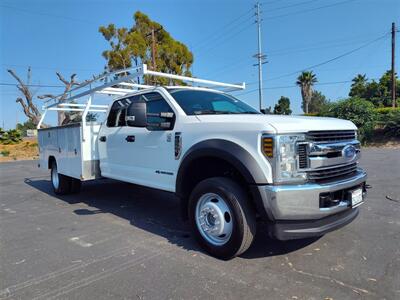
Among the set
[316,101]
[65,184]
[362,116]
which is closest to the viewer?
[65,184]

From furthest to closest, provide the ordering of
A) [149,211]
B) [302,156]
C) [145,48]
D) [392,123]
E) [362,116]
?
[145,48]
[362,116]
[392,123]
[149,211]
[302,156]

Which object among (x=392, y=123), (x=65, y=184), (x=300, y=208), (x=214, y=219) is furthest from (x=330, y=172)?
(x=392, y=123)

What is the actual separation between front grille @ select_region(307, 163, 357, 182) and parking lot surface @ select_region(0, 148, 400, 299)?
0.90 m

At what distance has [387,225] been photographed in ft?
14.8

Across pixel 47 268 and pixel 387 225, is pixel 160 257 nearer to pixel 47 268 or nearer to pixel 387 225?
pixel 47 268

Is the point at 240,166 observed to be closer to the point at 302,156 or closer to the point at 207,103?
the point at 302,156

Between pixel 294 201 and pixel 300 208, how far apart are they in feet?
0.32

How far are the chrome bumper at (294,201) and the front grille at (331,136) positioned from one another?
18.5 inches

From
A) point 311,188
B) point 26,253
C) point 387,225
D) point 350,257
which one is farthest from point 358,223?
point 26,253

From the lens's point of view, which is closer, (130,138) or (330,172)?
(330,172)

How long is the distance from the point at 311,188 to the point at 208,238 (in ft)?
4.31

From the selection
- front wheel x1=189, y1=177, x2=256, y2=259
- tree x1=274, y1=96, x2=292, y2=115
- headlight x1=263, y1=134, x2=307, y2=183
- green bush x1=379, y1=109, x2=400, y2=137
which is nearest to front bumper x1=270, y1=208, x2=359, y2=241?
front wheel x1=189, y1=177, x2=256, y2=259

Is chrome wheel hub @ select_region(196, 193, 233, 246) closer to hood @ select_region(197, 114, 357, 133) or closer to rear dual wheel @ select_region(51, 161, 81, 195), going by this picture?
hood @ select_region(197, 114, 357, 133)

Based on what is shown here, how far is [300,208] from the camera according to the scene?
10.1 feet
